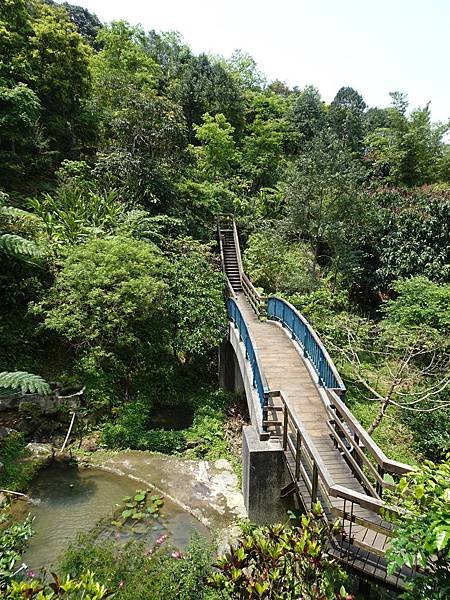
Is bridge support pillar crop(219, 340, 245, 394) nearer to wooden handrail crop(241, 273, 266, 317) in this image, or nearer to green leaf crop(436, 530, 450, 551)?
wooden handrail crop(241, 273, 266, 317)

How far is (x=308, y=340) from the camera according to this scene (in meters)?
9.62

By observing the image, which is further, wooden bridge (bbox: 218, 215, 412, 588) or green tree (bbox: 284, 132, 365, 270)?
green tree (bbox: 284, 132, 365, 270)

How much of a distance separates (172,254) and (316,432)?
8052 millimetres

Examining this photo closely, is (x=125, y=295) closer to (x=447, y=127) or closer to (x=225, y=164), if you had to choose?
(x=225, y=164)

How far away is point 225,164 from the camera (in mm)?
22719

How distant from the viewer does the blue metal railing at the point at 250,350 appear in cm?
759

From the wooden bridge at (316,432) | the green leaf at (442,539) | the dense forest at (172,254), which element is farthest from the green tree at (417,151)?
the green leaf at (442,539)

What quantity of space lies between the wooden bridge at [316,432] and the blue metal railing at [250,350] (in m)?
0.02

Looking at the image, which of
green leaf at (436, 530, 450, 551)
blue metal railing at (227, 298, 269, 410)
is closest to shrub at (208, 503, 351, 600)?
green leaf at (436, 530, 450, 551)

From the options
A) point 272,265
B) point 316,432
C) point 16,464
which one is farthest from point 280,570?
point 272,265

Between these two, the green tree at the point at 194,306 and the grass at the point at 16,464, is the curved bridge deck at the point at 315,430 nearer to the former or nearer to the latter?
the green tree at the point at 194,306

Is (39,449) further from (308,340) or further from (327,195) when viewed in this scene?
(327,195)

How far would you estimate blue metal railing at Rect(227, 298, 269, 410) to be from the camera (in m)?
7.59

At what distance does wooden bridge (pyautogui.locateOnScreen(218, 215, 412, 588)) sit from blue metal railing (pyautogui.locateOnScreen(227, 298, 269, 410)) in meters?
0.02
